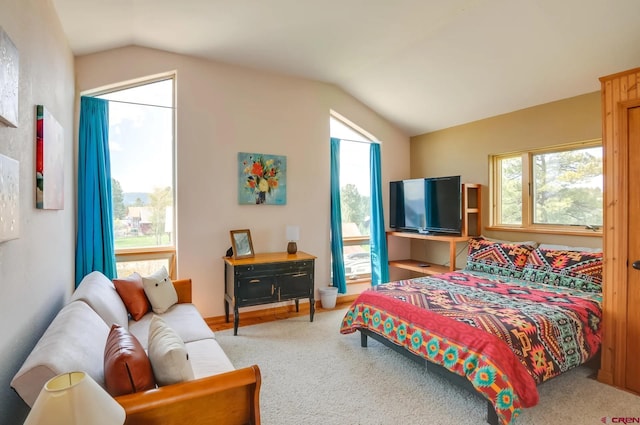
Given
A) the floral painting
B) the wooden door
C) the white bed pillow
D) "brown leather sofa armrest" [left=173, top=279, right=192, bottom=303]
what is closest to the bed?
the white bed pillow

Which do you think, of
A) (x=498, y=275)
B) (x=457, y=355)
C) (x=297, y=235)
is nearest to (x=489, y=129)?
(x=498, y=275)

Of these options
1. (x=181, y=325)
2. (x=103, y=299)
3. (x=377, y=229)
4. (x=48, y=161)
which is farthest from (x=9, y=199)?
(x=377, y=229)

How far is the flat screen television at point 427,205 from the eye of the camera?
419 cm

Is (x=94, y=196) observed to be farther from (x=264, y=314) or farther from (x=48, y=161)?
(x=264, y=314)

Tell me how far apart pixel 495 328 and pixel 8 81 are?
2.82m

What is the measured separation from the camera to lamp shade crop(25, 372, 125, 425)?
896 millimetres

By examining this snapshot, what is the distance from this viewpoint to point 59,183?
2.37 metres

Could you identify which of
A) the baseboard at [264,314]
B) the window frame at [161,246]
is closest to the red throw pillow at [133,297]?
the window frame at [161,246]

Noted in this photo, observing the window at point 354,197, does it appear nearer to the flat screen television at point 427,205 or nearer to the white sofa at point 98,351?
the flat screen television at point 427,205

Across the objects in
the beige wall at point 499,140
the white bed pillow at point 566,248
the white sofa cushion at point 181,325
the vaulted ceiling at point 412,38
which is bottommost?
the white sofa cushion at point 181,325

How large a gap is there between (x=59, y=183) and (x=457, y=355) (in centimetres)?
297

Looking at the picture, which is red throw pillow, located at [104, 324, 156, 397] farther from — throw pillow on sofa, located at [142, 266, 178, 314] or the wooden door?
the wooden door

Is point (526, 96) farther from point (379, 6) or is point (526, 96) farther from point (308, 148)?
point (308, 148)

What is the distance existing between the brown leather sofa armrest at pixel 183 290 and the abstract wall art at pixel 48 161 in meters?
1.17
